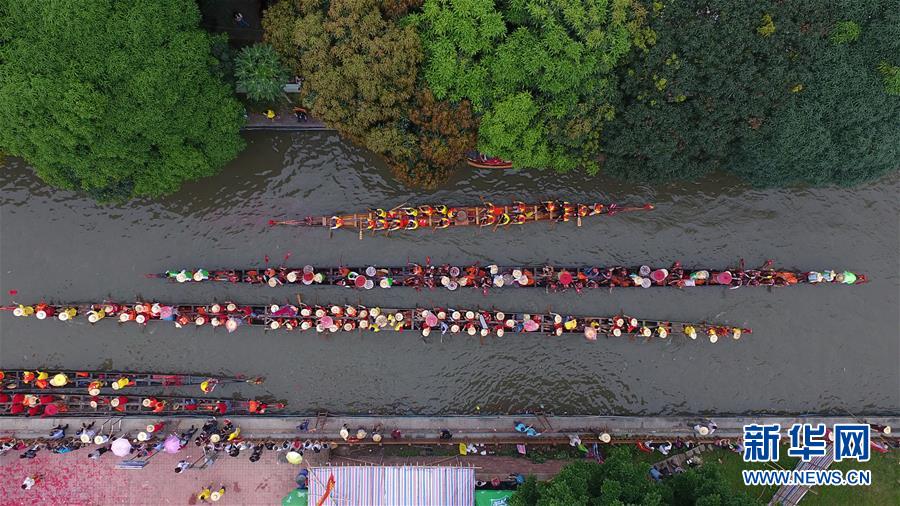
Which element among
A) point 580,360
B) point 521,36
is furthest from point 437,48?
point 580,360

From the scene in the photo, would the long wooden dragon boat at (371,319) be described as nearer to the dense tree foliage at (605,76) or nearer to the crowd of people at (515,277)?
the crowd of people at (515,277)

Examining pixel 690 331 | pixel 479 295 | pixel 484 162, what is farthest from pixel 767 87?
pixel 479 295

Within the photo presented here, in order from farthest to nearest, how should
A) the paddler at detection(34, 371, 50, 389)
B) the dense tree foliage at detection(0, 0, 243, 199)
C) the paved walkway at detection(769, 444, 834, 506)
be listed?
the paved walkway at detection(769, 444, 834, 506) → the paddler at detection(34, 371, 50, 389) → the dense tree foliage at detection(0, 0, 243, 199)

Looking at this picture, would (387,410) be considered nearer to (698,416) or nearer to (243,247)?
(243,247)

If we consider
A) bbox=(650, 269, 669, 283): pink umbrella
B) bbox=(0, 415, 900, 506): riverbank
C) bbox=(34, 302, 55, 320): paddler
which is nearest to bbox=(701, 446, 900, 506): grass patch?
bbox=(0, 415, 900, 506): riverbank

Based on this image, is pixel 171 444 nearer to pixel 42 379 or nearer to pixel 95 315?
pixel 95 315

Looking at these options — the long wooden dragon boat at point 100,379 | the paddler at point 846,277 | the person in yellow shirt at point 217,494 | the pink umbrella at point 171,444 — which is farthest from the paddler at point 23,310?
the paddler at point 846,277

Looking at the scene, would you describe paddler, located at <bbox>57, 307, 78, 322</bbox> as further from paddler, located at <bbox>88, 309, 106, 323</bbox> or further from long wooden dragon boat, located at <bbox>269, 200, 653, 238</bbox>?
long wooden dragon boat, located at <bbox>269, 200, 653, 238</bbox>
